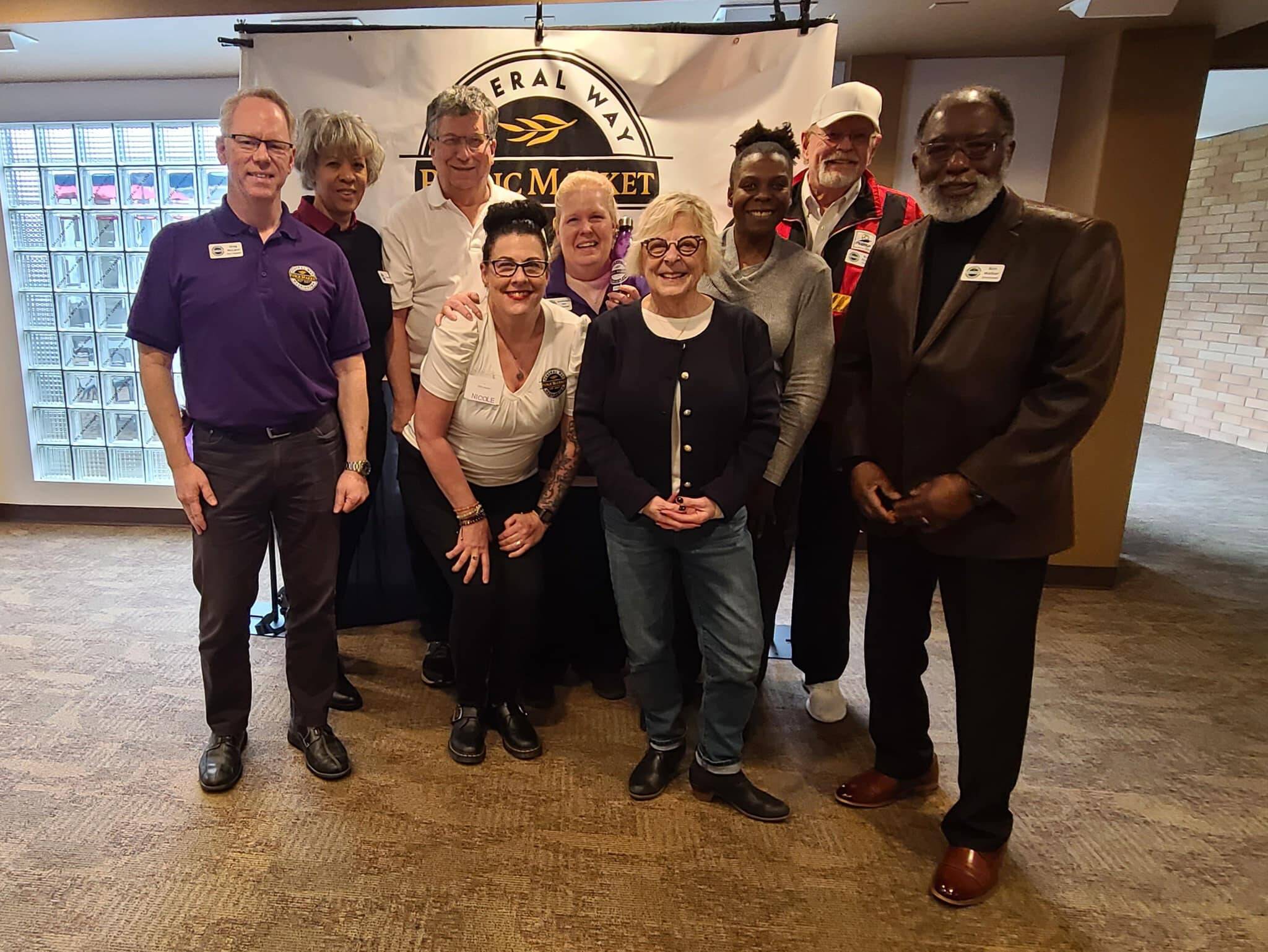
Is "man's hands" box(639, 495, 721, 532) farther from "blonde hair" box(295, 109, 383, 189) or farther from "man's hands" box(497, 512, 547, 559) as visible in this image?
"blonde hair" box(295, 109, 383, 189)

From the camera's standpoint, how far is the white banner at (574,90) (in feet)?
9.05

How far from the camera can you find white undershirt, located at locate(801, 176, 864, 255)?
2197 millimetres

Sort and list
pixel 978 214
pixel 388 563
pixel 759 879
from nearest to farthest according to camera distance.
A: pixel 978 214
pixel 759 879
pixel 388 563

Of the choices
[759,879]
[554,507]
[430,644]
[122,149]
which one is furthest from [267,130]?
[122,149]

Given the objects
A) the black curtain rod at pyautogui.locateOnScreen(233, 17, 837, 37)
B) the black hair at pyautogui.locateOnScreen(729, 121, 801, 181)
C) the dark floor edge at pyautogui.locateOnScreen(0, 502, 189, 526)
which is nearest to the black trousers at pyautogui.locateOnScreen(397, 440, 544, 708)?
the black hair at pyautogui.locateOnScreen(729, 121, 801, 181)

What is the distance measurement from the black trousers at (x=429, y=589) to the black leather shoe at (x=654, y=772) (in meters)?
0.83

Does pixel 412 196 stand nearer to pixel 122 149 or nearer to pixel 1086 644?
pixel 122 149

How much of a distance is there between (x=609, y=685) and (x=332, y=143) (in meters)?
1.91

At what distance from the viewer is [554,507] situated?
2.18m

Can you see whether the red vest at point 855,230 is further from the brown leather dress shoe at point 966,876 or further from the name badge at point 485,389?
the brown leather dress shoe at point 966,876

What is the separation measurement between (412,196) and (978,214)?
5.51 feet

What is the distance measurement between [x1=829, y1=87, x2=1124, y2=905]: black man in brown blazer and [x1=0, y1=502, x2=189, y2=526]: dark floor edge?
4022 millimetres

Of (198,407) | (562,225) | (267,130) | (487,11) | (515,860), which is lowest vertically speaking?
(515,860)

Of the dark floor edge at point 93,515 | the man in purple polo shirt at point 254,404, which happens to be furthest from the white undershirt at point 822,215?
the dark floor edge at point 93,515
